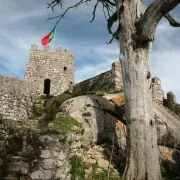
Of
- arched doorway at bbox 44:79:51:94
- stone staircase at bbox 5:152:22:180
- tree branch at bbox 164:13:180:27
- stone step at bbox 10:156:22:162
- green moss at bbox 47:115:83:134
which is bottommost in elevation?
stone staircase at bbox 5:152:22:180

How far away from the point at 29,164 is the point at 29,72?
58.0ft

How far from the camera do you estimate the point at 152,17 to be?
711 cm

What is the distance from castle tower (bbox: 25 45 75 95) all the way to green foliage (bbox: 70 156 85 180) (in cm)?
1602

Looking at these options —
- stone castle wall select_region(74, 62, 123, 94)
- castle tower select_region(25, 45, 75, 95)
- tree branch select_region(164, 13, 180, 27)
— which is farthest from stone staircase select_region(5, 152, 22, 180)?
castle tower select_region(25, 45, 75, 95)

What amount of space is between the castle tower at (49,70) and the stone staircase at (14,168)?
663 inches

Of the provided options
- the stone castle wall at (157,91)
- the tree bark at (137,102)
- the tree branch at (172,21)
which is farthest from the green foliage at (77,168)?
the stone castle wall at (157,91)

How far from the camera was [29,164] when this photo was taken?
20.6 ft

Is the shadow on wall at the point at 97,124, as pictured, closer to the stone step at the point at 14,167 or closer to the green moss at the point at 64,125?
the green moss at the point at 64,125

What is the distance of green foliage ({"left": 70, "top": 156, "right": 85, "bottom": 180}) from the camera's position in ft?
22.5

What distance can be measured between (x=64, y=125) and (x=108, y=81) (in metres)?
7.73

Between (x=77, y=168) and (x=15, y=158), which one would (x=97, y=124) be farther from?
(x=15, y=158)

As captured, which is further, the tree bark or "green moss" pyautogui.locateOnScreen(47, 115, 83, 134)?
"green moss" pyautogui.locateOnScreen(47, 115, 83, 134)

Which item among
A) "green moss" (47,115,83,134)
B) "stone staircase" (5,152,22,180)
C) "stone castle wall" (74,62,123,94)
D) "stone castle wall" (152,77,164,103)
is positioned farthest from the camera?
"stone castle wall" (152,77,164,103)

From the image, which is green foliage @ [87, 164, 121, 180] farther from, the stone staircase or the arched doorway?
the arched doorway
